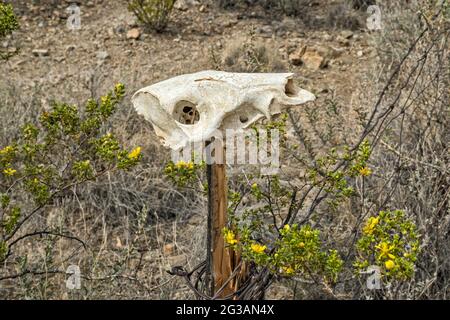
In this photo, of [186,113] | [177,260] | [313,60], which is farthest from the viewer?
[313,60]

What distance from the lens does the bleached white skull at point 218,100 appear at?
2.15m

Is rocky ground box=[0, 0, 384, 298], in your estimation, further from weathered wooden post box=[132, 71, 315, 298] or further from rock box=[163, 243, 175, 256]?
weathered wooden post box=[132, 71, 315, 298]

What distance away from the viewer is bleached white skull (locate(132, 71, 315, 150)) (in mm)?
2152

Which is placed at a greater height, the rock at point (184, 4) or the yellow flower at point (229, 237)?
the yellow flower at point (229, 237)

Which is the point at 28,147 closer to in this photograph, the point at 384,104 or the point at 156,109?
the point at 156,109

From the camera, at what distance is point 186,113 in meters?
2.25

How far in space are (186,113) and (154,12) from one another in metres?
3.90

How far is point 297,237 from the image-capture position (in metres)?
2.18

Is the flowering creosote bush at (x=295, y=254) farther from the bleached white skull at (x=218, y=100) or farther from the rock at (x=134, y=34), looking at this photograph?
the rock at (x=134, y=34)

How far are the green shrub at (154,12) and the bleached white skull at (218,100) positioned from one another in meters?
3.84

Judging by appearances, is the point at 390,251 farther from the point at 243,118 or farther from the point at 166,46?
the point at 166,46

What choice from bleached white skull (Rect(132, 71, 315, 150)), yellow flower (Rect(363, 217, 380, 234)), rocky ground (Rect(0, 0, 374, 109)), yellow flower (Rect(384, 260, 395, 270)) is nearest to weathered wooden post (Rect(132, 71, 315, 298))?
bleached white skull (Rect(132, 71, 315, 150))

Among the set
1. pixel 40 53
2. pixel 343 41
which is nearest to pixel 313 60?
pixel 343 41

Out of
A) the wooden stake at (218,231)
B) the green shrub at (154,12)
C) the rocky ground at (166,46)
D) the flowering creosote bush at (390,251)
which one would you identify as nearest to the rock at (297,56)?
the rocky ground at (166,46)
